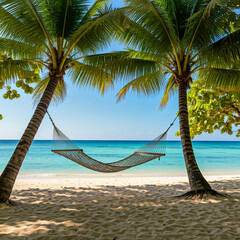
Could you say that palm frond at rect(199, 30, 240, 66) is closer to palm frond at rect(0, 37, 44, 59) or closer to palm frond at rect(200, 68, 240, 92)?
palm frond at rect(200, 68, 240, 92)

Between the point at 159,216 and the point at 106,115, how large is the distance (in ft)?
94.0

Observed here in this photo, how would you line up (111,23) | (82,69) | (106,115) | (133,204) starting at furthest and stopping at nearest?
1. (106,115)
2. (82,69)
3. (111,23)
4. (133,204)

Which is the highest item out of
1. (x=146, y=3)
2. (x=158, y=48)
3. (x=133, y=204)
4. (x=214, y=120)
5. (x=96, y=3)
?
(x=96, y=3)

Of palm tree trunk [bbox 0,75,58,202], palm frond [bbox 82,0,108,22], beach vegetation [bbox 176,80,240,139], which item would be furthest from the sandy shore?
palm frond [bbox 82,0,108,22]

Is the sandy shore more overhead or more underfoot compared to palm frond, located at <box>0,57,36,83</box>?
more underfoot

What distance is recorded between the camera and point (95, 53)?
300 cm

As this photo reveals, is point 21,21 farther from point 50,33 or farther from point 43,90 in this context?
point 43,90

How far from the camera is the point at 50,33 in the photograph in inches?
108

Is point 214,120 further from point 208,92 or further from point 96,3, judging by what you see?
point 96,3

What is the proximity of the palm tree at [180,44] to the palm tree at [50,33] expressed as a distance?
246mm

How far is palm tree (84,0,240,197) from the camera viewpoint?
99.1 inches

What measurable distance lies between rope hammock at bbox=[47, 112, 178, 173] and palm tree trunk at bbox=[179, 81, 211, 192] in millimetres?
336

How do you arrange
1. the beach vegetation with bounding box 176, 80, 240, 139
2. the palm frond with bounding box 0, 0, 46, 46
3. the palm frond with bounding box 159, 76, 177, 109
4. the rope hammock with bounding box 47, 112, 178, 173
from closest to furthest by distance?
the palm frond with bounding box 0, 0, 46, 46 < the rope hammock with bounding box 47, 112, 178, 173 < the beach vegetation with bounding box 176, 80, 240, 139 < the palm frond with bounding box 159, 76, 177, 109

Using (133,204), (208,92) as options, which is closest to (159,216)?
(133,204)
